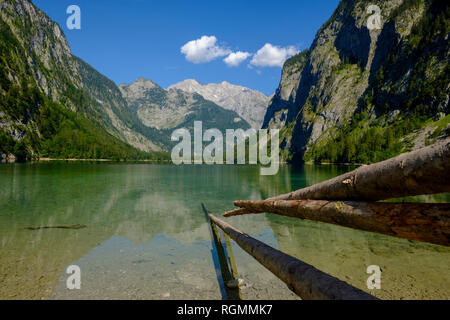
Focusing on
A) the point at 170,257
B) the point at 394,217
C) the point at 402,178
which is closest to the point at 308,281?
the point at 394,217

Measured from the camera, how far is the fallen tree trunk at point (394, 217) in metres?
3.02

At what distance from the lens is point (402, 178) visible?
125 inches

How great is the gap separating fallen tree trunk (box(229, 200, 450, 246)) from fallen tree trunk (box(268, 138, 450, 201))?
0.55ft

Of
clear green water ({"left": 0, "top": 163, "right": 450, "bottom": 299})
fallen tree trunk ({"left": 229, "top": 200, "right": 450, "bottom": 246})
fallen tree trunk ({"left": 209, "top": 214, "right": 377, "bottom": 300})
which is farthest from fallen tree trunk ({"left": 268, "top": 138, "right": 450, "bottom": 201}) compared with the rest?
clear green water ({"left": 0, "top": 163, "right": 450, "bottom": 299})

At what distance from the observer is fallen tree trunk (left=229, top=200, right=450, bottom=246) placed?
3.02 metres

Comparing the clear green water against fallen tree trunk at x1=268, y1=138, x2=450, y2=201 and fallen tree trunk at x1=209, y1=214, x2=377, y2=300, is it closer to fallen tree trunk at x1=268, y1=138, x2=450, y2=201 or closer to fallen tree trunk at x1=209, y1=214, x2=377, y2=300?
fallen tree trunk at x1=209, y1=214, x2=377, y2=300

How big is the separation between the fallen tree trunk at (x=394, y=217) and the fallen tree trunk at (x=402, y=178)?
168 mm

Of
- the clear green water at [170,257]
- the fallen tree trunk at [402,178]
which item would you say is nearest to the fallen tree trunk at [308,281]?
the fallen tree trunk at [402,178]

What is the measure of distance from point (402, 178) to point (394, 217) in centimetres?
64

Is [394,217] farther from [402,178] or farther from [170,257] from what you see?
[170,257]

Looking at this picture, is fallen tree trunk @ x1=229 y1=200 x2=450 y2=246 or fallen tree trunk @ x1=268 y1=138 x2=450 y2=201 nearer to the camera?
fallen tree trunk @ x1=268 y1=138 x2=450 y2=201
